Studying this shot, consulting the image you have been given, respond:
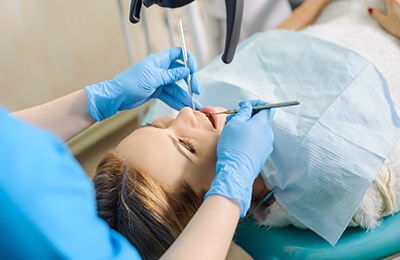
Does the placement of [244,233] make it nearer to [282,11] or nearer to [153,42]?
[282,11]

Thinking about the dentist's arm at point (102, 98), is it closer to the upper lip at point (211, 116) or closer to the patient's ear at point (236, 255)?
the upper lip at point (211, 116)

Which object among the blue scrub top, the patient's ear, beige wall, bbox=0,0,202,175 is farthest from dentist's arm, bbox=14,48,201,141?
the patient's ear

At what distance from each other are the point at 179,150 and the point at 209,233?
1.11 feet

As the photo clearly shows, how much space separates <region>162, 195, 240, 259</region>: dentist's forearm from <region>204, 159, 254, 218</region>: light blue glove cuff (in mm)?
12

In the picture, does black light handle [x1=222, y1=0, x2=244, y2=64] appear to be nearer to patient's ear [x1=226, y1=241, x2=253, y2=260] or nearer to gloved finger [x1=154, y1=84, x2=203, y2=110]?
gloved finger [x1=154, y1=84, x2=203, y2=110]

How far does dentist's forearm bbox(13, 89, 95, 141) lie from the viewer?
1.30 m

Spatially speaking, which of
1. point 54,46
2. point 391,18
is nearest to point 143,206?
point 391,18

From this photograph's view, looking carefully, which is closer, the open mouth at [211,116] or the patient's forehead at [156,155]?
the patient's forehead at [156,155]

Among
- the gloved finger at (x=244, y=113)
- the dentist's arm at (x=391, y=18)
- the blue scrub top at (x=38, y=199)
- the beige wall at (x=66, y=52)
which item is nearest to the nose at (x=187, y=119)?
the gloved finger at (x=244, y=113)

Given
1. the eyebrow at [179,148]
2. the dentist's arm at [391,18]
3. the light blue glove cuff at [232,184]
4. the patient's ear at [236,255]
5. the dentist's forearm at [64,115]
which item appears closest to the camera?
the light blue glove cuff at [232,184]

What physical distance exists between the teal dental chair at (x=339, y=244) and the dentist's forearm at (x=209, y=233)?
0.38 metres

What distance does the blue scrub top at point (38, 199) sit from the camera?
0.62 metres

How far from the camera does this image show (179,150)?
1.19 metres

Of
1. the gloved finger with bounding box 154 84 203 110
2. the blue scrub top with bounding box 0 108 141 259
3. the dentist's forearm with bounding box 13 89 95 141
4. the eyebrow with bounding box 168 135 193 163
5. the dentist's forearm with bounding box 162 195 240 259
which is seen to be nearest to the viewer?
the blue scrub top with bounding box 0 108 141 259
